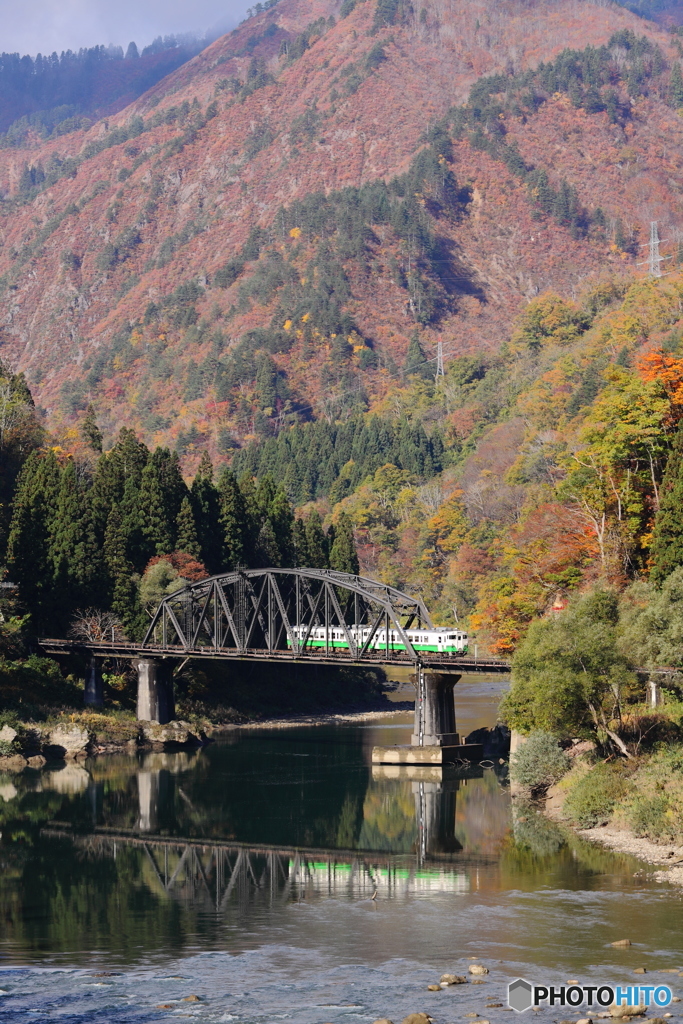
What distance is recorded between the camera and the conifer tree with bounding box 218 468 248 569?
14150 cm

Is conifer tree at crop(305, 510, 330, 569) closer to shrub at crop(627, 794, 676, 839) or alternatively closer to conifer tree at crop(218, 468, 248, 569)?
conifer tree at crop(218, 468, 248, 569)

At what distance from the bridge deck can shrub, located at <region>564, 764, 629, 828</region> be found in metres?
29.0

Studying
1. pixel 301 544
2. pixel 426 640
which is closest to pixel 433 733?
pixel 426 640

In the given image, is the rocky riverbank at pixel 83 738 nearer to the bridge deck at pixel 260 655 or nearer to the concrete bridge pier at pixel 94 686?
the concrete bridge pier at pixel 94 686

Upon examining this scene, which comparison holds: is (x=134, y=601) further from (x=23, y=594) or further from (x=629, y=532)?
(x=629, y=532)

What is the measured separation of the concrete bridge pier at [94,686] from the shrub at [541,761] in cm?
4791

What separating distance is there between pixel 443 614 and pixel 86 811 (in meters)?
116

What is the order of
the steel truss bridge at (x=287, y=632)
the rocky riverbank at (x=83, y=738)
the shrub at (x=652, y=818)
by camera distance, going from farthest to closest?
the steel truss bridge at (x=287, y=632) → the rocky riverbank at (x=83, y=738) → the shrub at (x=652, y=818)

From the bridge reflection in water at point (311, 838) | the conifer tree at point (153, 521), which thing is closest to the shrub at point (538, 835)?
the bridge reflection in water at point (311, 838)

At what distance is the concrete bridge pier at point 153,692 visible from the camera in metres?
114

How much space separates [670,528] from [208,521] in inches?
2618

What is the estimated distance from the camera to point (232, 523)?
142500 millimetres

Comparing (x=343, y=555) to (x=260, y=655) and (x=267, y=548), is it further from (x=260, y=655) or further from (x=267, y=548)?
(x=260, y=655)

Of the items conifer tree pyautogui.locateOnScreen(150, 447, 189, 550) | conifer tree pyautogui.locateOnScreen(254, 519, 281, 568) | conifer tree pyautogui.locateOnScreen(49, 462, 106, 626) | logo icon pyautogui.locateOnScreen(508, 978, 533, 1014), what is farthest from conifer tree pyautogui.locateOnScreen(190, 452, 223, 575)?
logo icon pyautogui.locateOnScreen(508, 978, 533, 1014)
